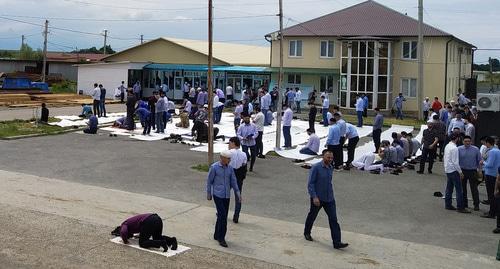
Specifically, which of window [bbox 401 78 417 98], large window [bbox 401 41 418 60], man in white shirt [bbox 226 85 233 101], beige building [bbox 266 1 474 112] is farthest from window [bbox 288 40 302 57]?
window [bbox 401 78 417 98]

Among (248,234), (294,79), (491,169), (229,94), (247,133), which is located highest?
(294,79)

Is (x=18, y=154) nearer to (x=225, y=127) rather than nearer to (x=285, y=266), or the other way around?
(x=225, y=127)

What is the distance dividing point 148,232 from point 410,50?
3704cm

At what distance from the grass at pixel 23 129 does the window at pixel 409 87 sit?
25902mm

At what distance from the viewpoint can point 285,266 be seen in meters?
9.82

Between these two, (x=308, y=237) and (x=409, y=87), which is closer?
(x=308, y=237)

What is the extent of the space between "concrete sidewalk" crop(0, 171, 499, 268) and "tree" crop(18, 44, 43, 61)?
8448 centimetres

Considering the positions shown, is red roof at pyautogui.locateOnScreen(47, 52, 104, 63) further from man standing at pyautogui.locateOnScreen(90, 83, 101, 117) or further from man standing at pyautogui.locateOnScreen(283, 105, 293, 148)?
man standing at pyautogui.locateOnScreen(283, 105, 293, 148)

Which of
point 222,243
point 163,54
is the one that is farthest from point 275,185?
point 163,54

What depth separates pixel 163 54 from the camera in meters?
53.9

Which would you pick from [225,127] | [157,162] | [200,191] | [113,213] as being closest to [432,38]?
[225,127]

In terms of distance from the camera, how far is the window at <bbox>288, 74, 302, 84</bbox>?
4753 cm

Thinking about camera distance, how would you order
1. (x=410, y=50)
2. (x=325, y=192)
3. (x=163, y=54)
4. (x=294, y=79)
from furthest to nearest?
(x=163, y=54) < (x=294, y=79) < (x=410, y=50) < (x=325, y=192)

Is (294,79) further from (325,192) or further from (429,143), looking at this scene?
(325,192)
